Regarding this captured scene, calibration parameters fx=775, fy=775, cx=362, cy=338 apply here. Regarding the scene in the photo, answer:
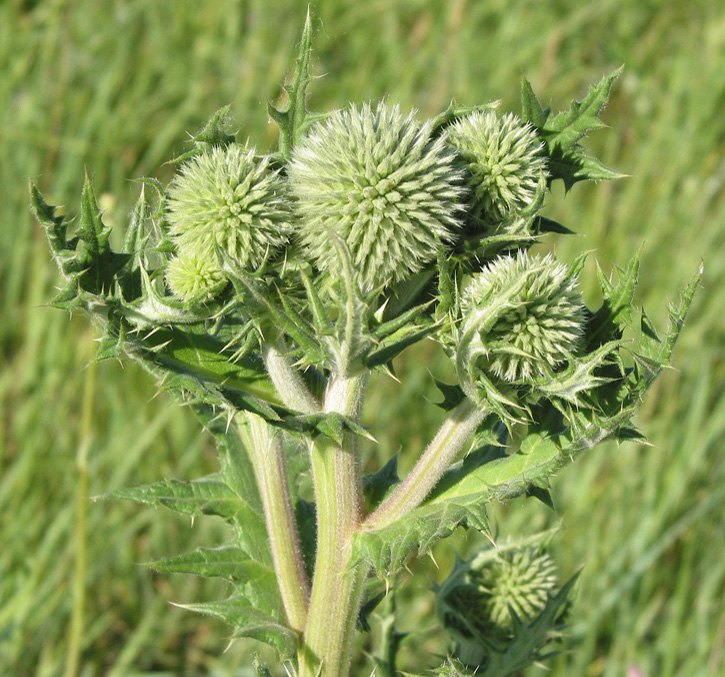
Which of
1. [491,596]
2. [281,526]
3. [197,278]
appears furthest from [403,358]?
[197,278]

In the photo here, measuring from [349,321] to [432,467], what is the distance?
0.68 m

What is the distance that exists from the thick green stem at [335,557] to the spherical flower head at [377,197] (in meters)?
0.46

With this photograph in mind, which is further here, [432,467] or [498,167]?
[432,467]

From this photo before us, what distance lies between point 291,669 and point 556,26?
20.4 ft

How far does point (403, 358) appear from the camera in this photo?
5574 mm

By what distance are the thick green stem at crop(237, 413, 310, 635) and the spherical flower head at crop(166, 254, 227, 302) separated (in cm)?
58

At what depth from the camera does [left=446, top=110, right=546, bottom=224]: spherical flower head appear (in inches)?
87.4

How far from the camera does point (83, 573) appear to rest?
3781mm

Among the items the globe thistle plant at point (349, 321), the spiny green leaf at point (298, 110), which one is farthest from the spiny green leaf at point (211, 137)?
the spiny green leaf at point (298, 110)

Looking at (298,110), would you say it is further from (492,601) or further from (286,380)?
(492,601)

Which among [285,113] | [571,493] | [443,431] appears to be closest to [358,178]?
[285,113]

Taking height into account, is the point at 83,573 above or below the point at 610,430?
below

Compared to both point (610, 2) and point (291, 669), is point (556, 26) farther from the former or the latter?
point (291, 669)

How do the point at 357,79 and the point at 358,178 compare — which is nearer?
the point at 358,178
